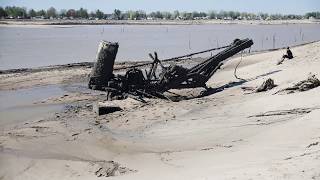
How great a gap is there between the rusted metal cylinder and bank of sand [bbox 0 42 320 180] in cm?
87

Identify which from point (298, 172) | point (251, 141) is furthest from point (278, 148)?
point (298, 172)

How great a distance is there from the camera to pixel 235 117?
430 inches

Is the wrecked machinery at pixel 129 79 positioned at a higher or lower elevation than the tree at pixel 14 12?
lower

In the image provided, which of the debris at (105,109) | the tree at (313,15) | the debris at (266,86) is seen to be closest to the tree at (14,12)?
the tree at (313,15)

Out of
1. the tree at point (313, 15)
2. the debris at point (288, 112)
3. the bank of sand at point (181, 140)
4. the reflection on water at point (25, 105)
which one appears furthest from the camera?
the tree at point (313, 15)

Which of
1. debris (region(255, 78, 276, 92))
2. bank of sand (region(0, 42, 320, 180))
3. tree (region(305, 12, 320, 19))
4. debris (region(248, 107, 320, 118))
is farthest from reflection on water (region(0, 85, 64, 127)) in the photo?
Result: tree (region(305, 12, 320, 19))

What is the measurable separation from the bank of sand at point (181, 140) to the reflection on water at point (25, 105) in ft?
2.32

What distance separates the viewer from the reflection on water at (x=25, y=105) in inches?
553

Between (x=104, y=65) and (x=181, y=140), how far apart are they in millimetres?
5507

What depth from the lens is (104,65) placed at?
578 inches

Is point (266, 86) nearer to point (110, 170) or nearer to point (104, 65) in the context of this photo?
point (104, 65)

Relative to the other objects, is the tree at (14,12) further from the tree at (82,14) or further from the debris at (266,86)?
the debris at (266,86)

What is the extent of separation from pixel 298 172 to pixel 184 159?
8.74 ft

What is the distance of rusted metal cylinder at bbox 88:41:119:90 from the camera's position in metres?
14.6
